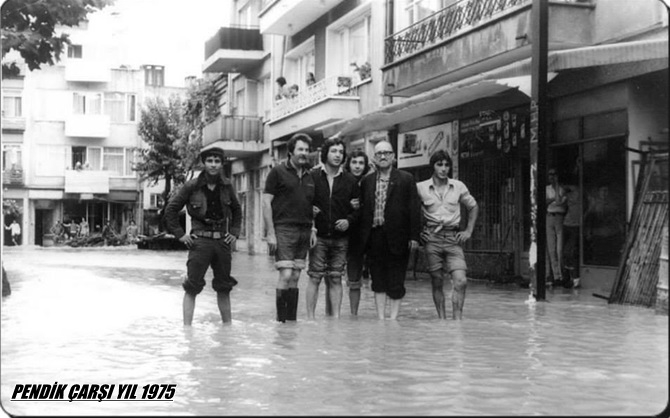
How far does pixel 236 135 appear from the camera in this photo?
727 centimetres

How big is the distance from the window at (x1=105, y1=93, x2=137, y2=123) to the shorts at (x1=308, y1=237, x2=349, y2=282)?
7.15 ft

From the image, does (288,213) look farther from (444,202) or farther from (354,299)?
(444,202)

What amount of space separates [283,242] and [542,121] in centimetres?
221

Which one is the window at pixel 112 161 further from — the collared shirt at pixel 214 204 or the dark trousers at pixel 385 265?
the dark trousers at pixel 385 265

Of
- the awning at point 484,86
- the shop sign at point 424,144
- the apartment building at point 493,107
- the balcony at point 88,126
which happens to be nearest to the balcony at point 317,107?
the apartment building at point 493,107

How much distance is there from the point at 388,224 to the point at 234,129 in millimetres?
1290

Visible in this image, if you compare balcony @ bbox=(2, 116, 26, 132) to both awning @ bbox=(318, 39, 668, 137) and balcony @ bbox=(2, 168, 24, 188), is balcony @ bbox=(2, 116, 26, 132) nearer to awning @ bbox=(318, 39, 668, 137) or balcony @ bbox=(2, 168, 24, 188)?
balcony @ bbox=(2, 168, 24, 188)

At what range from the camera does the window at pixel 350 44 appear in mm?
14422

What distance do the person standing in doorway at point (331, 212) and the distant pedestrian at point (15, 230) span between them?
278 cm

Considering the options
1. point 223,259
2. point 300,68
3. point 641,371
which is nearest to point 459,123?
point 223,259

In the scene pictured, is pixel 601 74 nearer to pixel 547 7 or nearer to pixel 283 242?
pixel 547 7

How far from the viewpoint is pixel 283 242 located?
6.93 m

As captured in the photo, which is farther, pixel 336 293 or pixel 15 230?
pixel 336 293

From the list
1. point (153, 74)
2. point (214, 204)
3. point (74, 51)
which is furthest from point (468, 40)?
point (74, 51)
